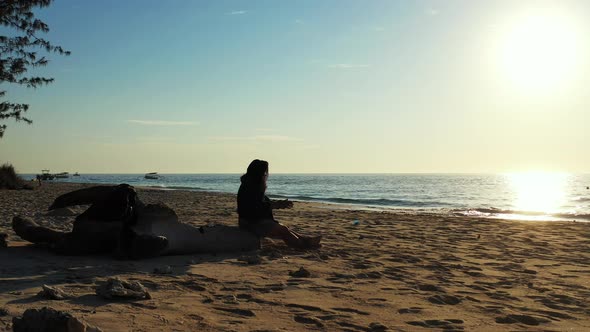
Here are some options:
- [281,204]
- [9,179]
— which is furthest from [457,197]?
[281,204]

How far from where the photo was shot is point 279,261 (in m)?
6.10

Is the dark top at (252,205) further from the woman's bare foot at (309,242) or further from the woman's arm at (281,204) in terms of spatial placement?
the woman's bare foot at (309,242)

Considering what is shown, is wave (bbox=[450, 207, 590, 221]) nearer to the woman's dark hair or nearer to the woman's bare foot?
the woman's bare foot

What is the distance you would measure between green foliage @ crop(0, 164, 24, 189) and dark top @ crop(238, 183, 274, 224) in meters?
22.3

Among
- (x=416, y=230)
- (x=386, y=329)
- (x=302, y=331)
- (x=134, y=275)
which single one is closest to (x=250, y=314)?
(x=302, y=331)

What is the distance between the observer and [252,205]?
6758 mm

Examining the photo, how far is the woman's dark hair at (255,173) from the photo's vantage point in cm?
670

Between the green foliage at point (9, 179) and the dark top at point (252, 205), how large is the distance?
22.3m

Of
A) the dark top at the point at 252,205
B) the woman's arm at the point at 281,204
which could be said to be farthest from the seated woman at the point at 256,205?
the woman's arm at the point at 281,204

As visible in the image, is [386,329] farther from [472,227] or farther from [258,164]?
[472,227]

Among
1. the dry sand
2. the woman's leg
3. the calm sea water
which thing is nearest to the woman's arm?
the dry sand

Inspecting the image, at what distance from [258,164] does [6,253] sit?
10.8ft

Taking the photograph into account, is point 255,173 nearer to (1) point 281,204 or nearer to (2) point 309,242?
(1) point 281,204

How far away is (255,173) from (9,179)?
2326 cm
